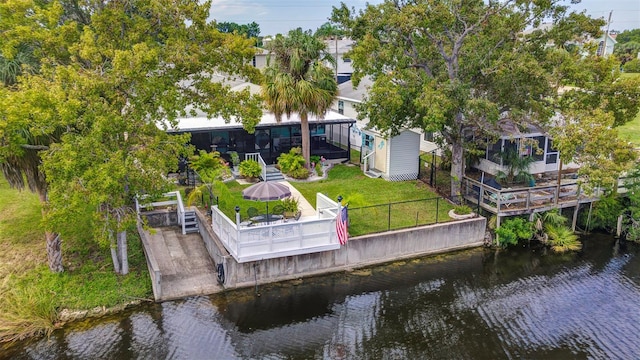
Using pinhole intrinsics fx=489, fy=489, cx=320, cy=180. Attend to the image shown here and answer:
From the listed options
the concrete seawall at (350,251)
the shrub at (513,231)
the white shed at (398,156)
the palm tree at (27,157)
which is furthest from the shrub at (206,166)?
the shrub at (513,231)

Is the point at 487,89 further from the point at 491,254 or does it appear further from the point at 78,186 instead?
the point at 78,186

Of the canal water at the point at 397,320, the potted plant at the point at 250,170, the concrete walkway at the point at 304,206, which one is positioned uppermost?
the potted plant at the point at 250,170

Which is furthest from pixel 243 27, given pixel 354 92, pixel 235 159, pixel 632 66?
pixel 235 159

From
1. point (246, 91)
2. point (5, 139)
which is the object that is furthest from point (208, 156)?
point (5, 139)

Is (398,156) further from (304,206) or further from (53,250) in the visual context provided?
(53,250)

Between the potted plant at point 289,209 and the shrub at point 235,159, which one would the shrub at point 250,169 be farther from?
the potted plant at point 289,209

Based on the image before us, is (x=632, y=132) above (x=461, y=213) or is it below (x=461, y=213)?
above
